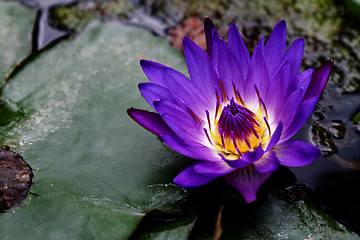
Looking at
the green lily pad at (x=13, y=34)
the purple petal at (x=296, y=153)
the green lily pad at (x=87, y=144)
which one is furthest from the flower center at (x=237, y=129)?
the green lily pad at (x=13, y=34)

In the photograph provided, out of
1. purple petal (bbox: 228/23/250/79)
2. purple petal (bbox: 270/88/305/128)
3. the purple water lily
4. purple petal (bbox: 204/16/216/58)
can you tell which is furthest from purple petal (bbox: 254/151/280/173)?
purple petal (bbox: 204/16/216/58)

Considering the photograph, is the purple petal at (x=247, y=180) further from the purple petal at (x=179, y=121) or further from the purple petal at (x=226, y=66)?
the purple petal at (x=226, y=66)

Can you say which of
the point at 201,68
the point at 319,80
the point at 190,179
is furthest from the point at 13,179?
the point at 319,80

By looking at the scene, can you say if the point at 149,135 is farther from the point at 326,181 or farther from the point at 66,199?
the point at 326,181

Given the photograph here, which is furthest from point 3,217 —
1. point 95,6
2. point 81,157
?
point 95,6

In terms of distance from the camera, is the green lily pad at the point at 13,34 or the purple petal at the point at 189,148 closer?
the purple petal at the point at 189,148

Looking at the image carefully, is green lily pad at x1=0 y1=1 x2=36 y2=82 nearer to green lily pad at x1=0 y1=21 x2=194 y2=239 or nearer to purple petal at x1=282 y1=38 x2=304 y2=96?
green lily pad at x1=0 y1=21 x2=194 y2=239

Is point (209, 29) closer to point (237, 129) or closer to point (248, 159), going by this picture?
point (237, 129)
